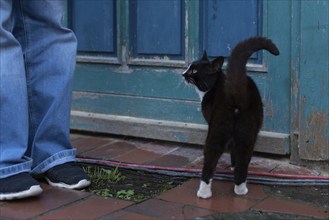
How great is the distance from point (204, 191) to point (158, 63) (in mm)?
1066

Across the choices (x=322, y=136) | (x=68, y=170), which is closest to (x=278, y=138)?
(x=322, y=136)

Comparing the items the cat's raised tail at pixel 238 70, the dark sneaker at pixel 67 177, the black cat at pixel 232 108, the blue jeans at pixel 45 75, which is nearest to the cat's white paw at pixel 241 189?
the black cat at pixel 232 108

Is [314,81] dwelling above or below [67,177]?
above

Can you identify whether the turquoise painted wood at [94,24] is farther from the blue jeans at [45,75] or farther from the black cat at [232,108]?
the black cat at [232,108]

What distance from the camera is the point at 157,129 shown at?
3.38 meters

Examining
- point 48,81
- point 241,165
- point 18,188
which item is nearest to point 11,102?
point 48,81

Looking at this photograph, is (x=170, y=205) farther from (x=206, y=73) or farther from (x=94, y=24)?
(x=94, y=24)

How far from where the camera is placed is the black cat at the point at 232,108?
238cm

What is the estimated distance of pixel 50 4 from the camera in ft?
9.01

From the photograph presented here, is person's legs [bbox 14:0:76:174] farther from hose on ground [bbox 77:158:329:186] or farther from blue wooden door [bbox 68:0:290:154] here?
blue wooden door [bbox 68:0:290:154]

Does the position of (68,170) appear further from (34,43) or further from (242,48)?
(242,48)

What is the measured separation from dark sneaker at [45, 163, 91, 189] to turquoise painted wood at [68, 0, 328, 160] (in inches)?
31.1

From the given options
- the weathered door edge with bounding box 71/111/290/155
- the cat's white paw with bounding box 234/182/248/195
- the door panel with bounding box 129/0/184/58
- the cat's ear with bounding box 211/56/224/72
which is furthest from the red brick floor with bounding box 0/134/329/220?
the door panel with bounding box 129/0/184/58

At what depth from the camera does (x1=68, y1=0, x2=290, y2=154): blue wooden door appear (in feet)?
A: 9.87
